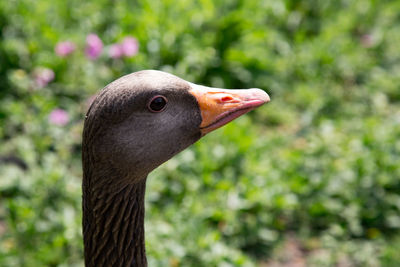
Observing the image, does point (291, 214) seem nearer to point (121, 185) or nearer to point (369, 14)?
point (121, 185)

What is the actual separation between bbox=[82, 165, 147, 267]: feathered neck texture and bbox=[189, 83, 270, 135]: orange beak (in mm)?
434

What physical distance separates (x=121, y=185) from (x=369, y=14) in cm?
553

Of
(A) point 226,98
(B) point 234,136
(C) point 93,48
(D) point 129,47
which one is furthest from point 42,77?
(A) point 226,98

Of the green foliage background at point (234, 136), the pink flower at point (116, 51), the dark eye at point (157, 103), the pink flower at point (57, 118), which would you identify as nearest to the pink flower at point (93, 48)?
the pink flower at point (116, 51)

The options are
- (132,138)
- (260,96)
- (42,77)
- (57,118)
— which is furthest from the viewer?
(42,77)

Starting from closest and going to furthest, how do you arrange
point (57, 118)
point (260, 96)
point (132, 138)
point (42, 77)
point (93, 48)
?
point (132, 138) → point (260, 96) → point (57, 118) → point (42, 77) → point (93, 48)

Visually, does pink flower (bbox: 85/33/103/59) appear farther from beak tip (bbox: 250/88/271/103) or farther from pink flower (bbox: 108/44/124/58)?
beak tip (bbox: 250/88/271/103)

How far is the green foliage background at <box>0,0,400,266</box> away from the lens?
439 centimetres

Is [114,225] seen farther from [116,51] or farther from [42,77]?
[116,51]

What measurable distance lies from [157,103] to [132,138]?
0.19 m

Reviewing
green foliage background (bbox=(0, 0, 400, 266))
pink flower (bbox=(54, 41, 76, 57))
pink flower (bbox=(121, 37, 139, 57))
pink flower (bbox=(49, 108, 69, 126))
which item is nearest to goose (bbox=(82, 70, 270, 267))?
green foliage background (bbox=(0, 0, 400, 266))

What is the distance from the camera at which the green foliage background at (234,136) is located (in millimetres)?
4395

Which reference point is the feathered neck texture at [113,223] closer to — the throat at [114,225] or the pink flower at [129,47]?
the throat at [114,225]

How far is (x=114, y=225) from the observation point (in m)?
2.73
